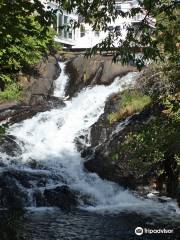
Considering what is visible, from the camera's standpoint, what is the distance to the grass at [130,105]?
2355cm

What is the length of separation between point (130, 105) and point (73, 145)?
3830 mm

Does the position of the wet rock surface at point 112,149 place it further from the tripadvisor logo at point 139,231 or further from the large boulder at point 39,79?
the large boulder at point 39,79

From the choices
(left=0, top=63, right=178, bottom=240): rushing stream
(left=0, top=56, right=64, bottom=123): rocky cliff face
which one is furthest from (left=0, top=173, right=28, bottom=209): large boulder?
(left=0, top=56, right=64, bottom=123): rocky cliff face

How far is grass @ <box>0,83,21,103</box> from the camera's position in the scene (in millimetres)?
29625

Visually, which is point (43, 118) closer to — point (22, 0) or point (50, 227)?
point (50, 227)

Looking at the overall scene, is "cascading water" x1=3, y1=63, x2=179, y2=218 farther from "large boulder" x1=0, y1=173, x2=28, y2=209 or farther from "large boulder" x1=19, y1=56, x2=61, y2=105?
"large boulder" x1=0, y1=173, x2=28, y2=209

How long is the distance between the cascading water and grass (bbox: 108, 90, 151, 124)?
206cm

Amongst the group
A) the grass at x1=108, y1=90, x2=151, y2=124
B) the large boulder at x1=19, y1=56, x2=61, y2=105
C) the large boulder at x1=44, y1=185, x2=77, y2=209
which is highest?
the large boulder at x1=19, y1=56, x2=61, y2=105

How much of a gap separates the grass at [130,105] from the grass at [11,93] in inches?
330

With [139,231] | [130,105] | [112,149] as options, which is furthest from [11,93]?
[139,231]

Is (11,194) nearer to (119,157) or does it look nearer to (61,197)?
(61,197)

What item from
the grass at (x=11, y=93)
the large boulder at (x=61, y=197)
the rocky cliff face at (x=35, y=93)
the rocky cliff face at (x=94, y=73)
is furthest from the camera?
the rocky cliff face at (x=94, y=73)

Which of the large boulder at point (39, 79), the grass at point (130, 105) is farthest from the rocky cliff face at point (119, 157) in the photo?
the large boulder at point (39, 79)

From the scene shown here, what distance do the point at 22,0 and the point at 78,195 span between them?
12.8 meters
